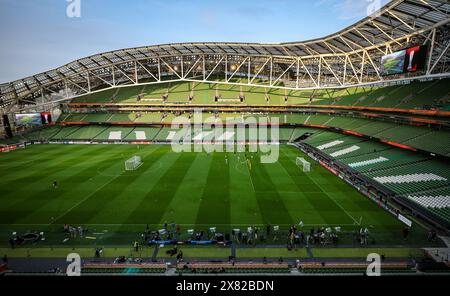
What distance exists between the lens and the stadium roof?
28.6 m

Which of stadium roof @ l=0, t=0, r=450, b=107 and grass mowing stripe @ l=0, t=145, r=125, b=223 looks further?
stadium roof @ l=0, t=0, r=450, b=107

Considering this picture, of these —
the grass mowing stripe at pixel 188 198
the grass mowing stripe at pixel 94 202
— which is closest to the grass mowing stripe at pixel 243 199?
the grass mowing stripe at pixel 188 198

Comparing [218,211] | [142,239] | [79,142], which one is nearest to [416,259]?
[218,211]

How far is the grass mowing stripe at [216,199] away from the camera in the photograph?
2339cm

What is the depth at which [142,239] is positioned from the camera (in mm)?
20281

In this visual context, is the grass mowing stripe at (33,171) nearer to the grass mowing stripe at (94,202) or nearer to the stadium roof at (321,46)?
the grass mowing stripe at (94,202)

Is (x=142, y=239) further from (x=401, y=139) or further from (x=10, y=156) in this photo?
(x=10, y=156)

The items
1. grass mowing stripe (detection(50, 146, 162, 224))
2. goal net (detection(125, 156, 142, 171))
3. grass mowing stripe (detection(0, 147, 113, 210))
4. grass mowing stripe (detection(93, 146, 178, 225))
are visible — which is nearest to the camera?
grass mowing stripe (detection(50, 146, 162, 224))

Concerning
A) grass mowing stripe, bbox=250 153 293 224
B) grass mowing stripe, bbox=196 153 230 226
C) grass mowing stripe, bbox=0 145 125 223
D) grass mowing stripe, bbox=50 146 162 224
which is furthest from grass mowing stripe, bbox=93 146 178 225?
grass mowing stripe, bbox=250 153 293 224

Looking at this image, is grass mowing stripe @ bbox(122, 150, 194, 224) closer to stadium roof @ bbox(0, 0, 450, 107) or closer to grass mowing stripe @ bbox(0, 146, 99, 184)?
grass mowing stripe @ bbox(0, 146, 99, 184)

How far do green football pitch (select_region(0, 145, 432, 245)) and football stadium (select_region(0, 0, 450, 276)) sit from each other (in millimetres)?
187

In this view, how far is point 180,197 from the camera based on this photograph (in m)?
27.7

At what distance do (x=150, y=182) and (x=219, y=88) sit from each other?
1986 inches

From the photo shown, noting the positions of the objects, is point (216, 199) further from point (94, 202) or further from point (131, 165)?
point (131, 165)
